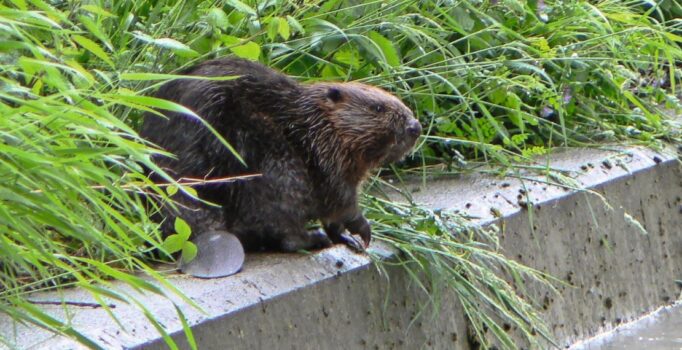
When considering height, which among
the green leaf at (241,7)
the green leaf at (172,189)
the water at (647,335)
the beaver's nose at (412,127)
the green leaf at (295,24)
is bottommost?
the water at (647,335)

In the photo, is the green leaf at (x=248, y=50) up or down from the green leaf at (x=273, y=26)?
down

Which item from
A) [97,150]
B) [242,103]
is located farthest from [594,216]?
[97,150]

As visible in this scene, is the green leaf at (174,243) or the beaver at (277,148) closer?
the green leaf at (174,243)

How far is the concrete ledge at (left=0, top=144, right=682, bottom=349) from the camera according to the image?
3.64m

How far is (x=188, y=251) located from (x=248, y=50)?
2.87 feet

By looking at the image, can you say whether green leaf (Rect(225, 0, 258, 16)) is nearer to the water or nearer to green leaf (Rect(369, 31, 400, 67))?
green leaf (Rect(369, 31, 400, 67))

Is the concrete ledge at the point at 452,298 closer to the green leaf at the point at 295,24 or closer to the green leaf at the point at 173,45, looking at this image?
the green leaf at the point at 173,45

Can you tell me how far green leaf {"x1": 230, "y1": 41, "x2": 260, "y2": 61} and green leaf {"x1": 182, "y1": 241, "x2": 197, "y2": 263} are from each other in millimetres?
846

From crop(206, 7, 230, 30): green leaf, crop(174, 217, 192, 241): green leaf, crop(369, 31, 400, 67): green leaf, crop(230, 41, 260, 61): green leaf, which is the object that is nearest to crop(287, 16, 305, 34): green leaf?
crop(230, 41, 260, 61): green leaf

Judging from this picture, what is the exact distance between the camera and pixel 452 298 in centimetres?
468

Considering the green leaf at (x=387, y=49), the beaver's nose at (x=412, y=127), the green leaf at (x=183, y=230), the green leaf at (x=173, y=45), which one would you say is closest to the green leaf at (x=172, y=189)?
the green leaf at (x=183, y=230)

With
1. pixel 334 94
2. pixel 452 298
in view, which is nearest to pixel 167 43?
pixel 334 94

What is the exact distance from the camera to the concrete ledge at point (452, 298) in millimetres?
3645

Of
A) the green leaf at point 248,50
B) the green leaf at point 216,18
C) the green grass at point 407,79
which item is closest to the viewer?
the green grass at point 407,79
